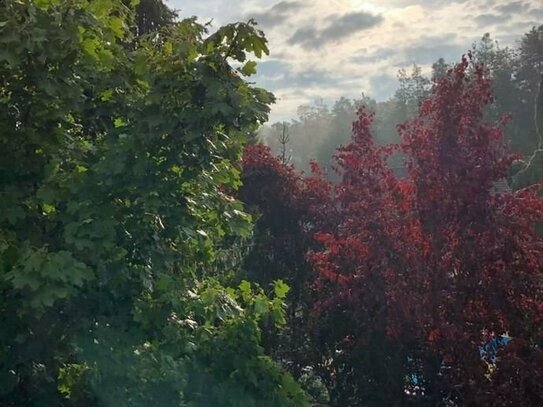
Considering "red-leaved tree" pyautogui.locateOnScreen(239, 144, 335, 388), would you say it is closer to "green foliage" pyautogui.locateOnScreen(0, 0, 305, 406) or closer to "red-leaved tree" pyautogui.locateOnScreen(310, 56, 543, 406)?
"red-leaved tree" pyautogui.locateOnScreen(310, 56, 543, 406)

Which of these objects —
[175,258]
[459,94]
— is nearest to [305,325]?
[459,94]

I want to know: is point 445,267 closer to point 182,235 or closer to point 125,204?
point 182,235

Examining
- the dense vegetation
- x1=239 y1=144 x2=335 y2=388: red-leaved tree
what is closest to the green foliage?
the dense vegetation

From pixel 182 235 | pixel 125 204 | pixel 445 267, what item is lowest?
pixel 182 235

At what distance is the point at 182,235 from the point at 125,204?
399mm

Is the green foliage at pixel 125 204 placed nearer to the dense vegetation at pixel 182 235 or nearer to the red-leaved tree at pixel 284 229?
the dense vegetation at pixel 182 235

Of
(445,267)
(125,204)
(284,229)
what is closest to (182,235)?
(125,204)

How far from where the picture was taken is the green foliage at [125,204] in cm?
355

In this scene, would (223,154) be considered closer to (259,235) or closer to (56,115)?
(56,115)

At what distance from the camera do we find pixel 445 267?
19.0 ft

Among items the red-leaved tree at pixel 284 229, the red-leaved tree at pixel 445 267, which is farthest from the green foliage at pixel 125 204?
the red-leaved tree at pixel 284 229

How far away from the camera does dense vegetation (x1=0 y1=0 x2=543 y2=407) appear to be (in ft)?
11.7

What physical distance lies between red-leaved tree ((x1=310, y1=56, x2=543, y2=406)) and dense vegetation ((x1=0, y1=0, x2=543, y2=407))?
0.02m

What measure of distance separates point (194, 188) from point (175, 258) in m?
0.49
